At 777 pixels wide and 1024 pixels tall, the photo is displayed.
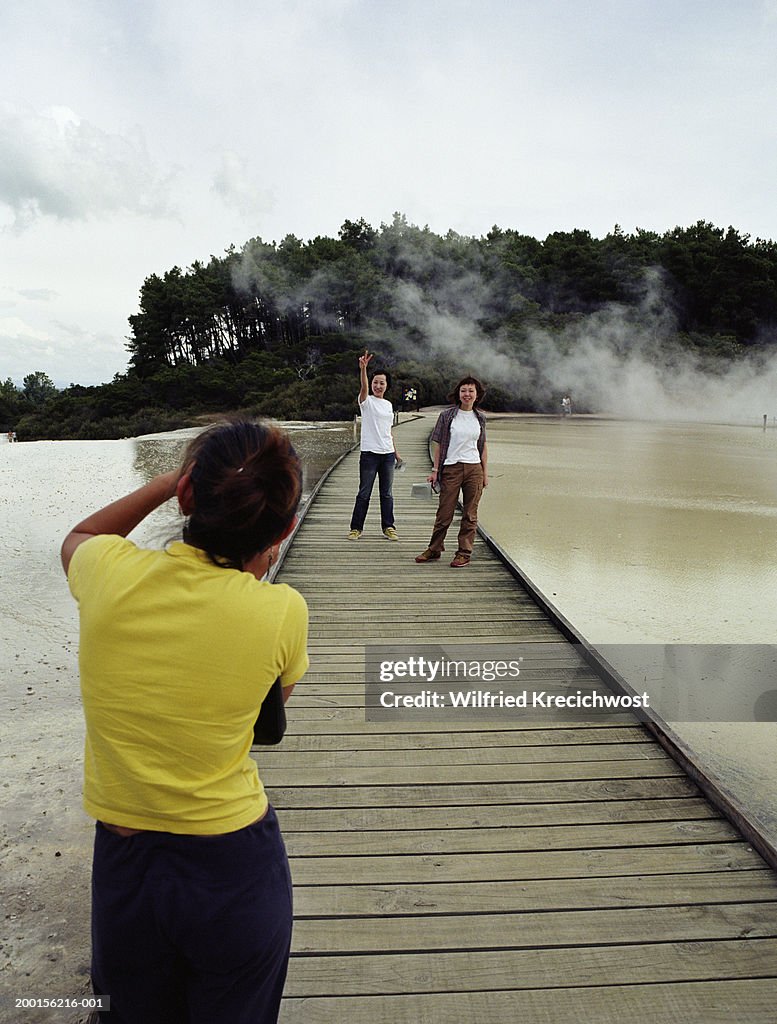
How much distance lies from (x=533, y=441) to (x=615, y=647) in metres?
16.4

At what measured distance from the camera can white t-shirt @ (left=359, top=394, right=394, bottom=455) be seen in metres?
5.95

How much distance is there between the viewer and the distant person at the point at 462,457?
18.0 ft

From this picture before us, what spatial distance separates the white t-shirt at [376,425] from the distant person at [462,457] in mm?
489

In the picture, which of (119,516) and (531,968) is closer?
(119,516)

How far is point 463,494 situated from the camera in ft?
18.6

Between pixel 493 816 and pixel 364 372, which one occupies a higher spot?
pixel 364 372

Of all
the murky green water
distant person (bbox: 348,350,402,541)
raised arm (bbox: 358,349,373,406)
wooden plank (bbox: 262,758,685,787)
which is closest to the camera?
wooden plank (bbox: 262,758,685,787)

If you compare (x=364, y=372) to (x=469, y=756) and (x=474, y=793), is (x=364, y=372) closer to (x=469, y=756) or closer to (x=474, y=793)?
(x=469, y=756)

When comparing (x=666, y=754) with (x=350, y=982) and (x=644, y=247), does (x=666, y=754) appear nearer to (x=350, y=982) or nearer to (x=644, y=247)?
(x=350, y=982)

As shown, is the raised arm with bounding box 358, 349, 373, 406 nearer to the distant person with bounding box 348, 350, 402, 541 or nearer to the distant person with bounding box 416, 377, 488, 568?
the distant person with bounding box 348, 350, 402, 541

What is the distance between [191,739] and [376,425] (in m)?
5.01

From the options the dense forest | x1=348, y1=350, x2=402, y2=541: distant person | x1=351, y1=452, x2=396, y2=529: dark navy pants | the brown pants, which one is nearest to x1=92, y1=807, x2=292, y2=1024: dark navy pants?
the brown pants

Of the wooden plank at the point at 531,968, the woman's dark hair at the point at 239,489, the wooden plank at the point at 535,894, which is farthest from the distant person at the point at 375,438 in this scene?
the woman's dark hair at the point at 239,489

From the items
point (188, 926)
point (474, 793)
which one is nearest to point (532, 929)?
point (474, 793)
